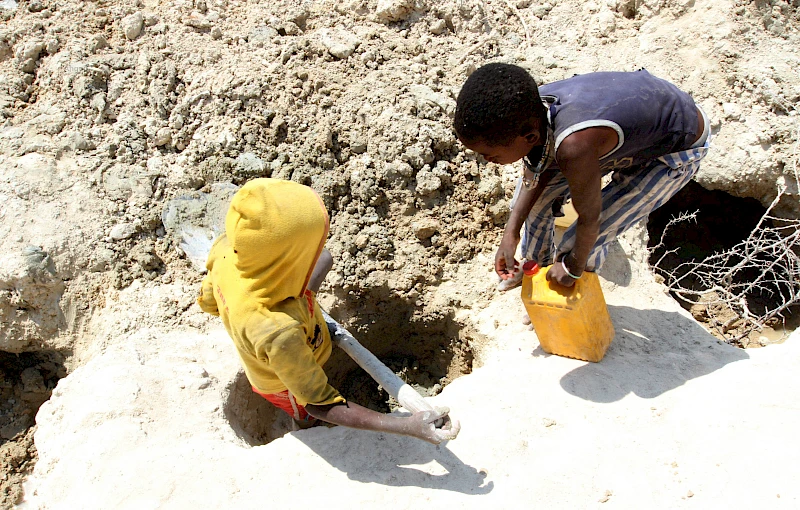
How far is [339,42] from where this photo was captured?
326 centimetres

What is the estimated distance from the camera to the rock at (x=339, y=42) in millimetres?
3232

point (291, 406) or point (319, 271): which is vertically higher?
point (319, 271)

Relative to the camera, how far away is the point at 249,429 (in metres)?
2.48

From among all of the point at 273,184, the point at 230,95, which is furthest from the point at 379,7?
the point at 273,184

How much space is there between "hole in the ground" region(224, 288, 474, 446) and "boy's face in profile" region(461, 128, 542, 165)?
3.96 feet

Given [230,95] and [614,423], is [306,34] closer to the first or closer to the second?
[230,95]

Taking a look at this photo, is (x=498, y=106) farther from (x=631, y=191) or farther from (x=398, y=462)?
(x=398, y=462)

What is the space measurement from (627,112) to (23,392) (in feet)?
10.7

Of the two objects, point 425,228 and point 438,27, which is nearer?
point 425,228

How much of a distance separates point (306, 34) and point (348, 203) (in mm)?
1169

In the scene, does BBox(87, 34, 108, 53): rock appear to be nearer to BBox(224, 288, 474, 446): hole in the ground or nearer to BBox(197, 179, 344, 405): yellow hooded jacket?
BBox(224, 288, 474, 446): hole in the ground

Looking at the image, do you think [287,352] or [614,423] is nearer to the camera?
[287,352]

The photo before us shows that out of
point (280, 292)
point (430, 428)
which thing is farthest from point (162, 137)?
point (430, 428)

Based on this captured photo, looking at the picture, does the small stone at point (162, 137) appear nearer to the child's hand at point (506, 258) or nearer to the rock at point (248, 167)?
the rock at point (248, 167)
